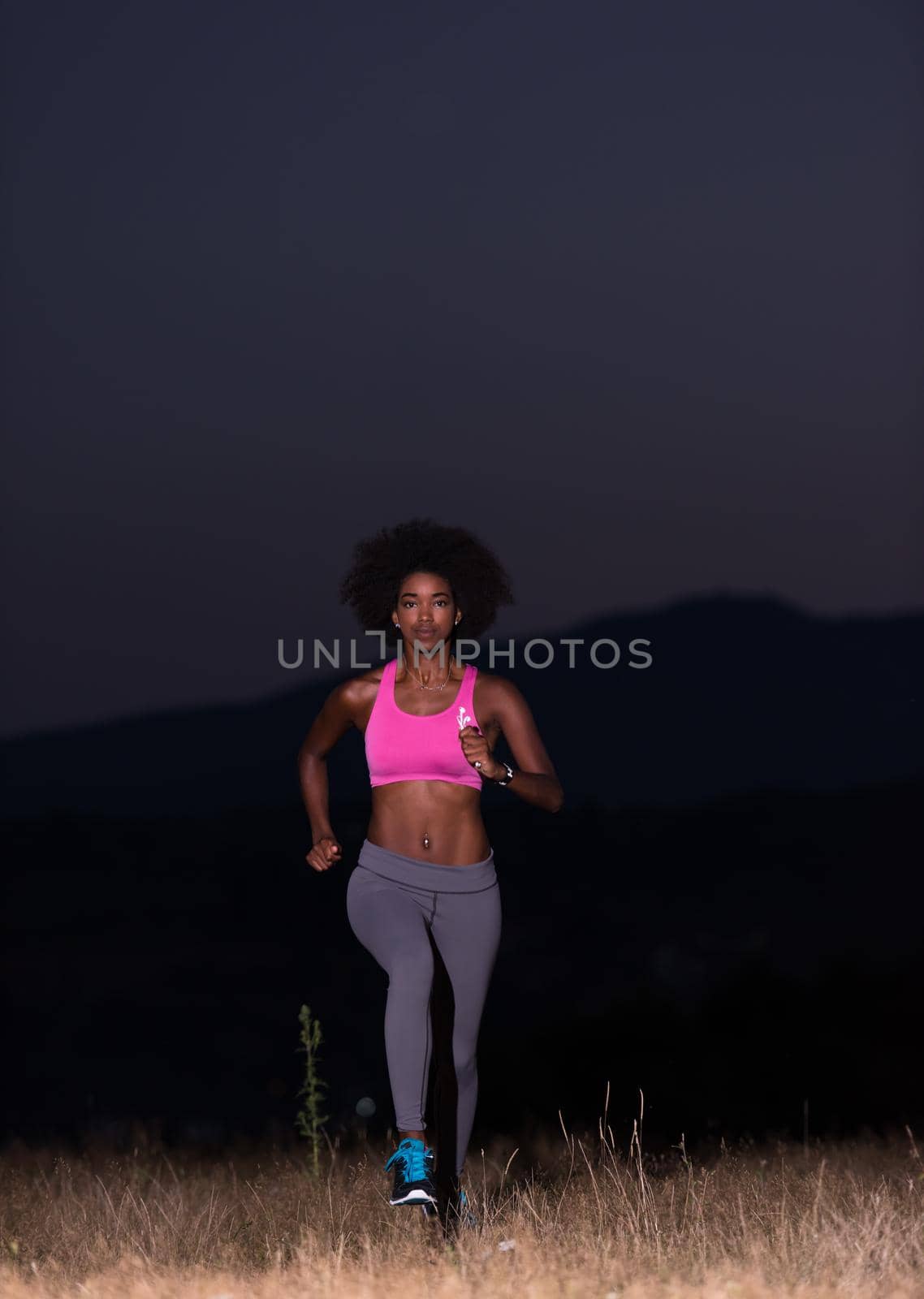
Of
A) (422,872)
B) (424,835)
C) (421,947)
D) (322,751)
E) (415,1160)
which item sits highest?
(322,751)

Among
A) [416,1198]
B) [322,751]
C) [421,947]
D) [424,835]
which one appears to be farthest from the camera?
[322,751]

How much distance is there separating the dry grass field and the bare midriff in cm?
145

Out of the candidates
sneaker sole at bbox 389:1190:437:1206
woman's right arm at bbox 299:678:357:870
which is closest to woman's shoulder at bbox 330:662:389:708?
woman's right arm at bbox 299:678:357:870

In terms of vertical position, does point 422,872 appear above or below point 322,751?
below

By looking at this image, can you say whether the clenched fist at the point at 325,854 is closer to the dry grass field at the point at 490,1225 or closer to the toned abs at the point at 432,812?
the toned abs at the point at 432,812

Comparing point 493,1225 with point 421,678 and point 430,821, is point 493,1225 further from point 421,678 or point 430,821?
point 421,678

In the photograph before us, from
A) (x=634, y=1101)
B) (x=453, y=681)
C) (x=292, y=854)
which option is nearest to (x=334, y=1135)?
(x=453, y=681)

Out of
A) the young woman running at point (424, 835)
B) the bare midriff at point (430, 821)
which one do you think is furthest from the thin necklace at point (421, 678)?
the bare midriff at point (430, 821)

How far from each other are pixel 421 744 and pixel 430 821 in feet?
0.99

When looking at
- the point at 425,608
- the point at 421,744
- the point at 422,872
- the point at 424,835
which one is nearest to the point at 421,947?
the point at 422,872

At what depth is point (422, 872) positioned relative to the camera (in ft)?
23.1

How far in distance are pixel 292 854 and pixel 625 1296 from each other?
1363cm

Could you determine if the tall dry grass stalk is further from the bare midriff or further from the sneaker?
the bare midriff

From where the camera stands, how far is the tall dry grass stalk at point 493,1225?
6.48 metres
